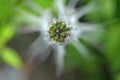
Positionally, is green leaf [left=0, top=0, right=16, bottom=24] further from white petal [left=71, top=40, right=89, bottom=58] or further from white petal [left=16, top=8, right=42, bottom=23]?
white petal [left=71, top=40, right=89, bottom=58]

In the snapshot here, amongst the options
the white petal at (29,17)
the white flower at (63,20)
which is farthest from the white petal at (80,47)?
the white petal at (29,17)

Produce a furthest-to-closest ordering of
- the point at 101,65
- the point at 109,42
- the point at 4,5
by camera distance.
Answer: the point at 101,65, the point at 109,42, the point at 4,5

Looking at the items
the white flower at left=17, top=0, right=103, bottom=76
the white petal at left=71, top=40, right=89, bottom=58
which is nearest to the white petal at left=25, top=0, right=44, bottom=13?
the white flower at left=17, top=0, right=103, bottom=76

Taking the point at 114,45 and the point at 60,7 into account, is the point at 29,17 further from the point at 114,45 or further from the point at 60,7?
the point at 114,45

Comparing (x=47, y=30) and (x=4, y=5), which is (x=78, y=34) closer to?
(x=47, y=30)

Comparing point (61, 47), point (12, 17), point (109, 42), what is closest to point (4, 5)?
point (12, 17)

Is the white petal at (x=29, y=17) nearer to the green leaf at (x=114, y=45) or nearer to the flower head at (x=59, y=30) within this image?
the flower head at (x=59, y=30)

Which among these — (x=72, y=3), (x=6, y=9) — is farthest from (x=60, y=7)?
(x=6, y=9)
